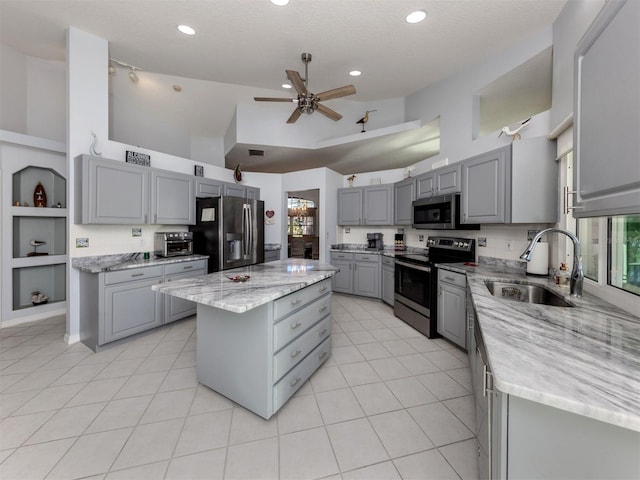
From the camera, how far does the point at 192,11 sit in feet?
8.21

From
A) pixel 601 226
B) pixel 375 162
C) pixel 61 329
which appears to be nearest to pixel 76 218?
pixel 61 329

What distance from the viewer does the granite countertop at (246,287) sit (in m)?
1.49

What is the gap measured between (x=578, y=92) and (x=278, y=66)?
3.35 m

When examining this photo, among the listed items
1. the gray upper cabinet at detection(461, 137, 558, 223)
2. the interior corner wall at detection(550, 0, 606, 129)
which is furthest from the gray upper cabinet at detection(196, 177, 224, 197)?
the interior corner wall at detection(550, 0, 606, 129)

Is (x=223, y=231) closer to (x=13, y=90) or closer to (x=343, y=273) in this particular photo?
(x=343, y=273)

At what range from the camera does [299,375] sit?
199cm

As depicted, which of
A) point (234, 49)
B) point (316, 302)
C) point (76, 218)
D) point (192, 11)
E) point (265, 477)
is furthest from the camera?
point (234, 49)

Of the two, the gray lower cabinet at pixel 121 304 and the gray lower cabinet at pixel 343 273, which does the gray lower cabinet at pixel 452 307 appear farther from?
the gray lower cabinet at pixel 121 304

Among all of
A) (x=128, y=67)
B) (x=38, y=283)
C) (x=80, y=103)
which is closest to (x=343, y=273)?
(x=80, y=103)

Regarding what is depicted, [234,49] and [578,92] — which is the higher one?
[234,49]

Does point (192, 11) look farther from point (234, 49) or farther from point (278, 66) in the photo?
point (278, 66)

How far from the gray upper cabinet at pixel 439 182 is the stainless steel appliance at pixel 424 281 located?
67 cm

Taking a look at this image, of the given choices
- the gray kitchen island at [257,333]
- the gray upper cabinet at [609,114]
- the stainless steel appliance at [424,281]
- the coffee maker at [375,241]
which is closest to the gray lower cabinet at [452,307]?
the stainless steel appliance at [424,281]

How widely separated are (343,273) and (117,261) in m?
3.41
